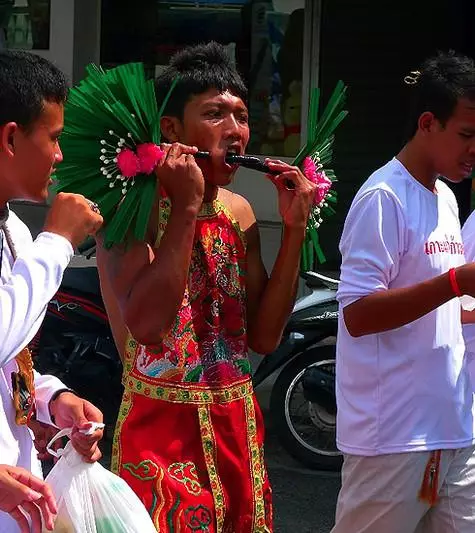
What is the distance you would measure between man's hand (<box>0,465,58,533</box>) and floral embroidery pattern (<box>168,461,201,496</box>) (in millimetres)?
569

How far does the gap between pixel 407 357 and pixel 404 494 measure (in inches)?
14.3

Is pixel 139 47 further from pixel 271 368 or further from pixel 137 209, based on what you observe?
pixel 137 209

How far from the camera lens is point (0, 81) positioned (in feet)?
7.60

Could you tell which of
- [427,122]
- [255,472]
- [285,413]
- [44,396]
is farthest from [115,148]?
[285,413]

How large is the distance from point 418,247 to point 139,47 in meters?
7.46

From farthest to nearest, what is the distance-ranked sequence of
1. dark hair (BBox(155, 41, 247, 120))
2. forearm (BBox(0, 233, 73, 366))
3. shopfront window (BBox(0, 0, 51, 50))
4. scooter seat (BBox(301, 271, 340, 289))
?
shopfront window (BBox(0, 0, 51, 50))
scooter seat (BBox(301, 271, 340, 289))
dark hair (BBox(155, 41, 247, 120))
forearm (BBox(0, 233, 73, 366))

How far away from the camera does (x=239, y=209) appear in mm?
3113

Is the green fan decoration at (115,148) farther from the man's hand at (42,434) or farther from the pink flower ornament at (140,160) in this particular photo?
the man's hand at (42,434)

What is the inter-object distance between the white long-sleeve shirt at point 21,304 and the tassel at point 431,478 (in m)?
1.18

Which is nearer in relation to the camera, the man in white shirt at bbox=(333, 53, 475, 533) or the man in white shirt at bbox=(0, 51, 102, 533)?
the man in white shirt at bbox=(0, 51, 102, 533)

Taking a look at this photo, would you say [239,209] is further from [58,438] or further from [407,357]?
[58,438]

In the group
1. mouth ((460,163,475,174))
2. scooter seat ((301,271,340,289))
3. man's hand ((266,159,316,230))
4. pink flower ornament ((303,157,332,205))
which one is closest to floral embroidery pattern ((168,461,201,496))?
man's hand ((266,159,316,230))

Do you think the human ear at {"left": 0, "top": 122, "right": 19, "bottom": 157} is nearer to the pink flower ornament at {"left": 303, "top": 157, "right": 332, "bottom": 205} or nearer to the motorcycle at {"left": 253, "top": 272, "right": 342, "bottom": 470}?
the pink flower ornament at {"left": 303, "top": 157, "right": 332, "bottom": 205}

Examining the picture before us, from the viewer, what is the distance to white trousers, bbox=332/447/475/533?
3186mm
